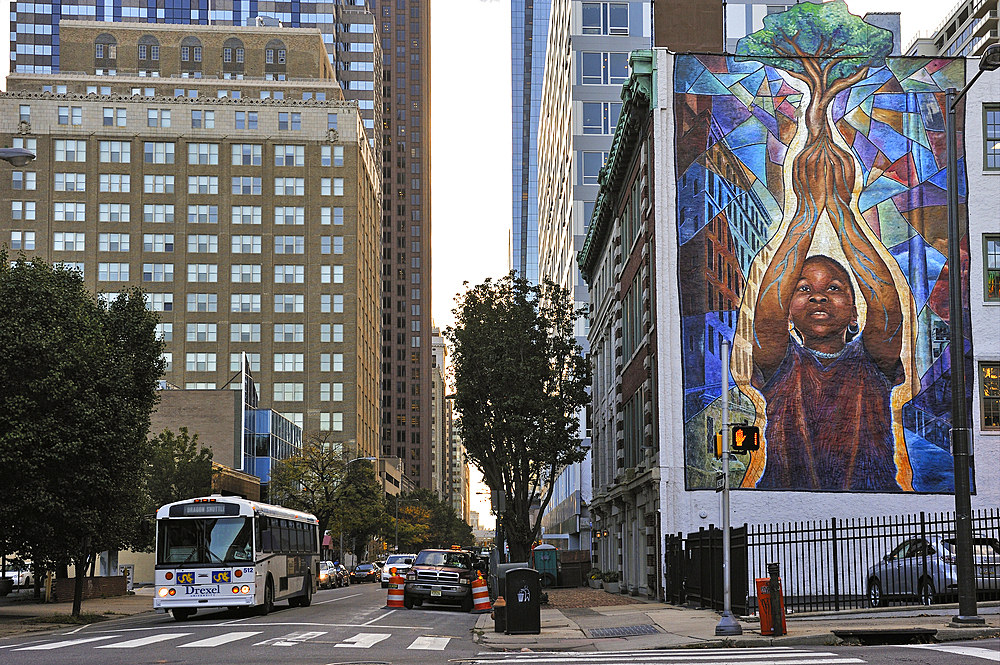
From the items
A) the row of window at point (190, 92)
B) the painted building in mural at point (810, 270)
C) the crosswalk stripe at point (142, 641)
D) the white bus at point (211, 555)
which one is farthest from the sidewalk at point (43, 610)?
the row of window at point (190, 92)

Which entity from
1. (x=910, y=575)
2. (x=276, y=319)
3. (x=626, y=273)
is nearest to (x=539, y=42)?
(x=276, y=319)

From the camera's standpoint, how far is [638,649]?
18250mm

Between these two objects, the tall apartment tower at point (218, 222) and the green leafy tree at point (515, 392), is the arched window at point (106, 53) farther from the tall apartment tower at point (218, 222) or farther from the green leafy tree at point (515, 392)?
the green leafy tree at point (515, 392)

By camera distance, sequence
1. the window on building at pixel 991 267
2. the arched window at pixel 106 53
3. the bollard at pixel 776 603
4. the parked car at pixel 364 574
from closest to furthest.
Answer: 1. the bollard at pixel 776 603
2. the window on building at pixel 991 267
3. the parked car at pixel 364 574
4. the arched window at pixel 106 53

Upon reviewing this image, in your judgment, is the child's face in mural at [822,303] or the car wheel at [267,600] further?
the child's face in mural at [822,303]

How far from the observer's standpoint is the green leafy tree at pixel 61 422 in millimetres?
28109

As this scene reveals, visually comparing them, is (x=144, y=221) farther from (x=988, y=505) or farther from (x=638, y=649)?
(x=638, y=649)

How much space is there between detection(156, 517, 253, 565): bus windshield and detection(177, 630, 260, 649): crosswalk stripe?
6.04 meters

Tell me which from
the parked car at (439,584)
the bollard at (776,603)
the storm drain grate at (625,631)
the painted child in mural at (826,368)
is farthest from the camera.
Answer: the parked car at (439,584)

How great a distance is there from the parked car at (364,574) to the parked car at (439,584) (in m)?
39.2

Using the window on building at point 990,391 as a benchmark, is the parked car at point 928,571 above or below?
below

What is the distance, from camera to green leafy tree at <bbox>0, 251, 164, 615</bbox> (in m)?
28.1

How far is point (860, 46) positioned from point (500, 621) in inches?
863

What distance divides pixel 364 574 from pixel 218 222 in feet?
189
